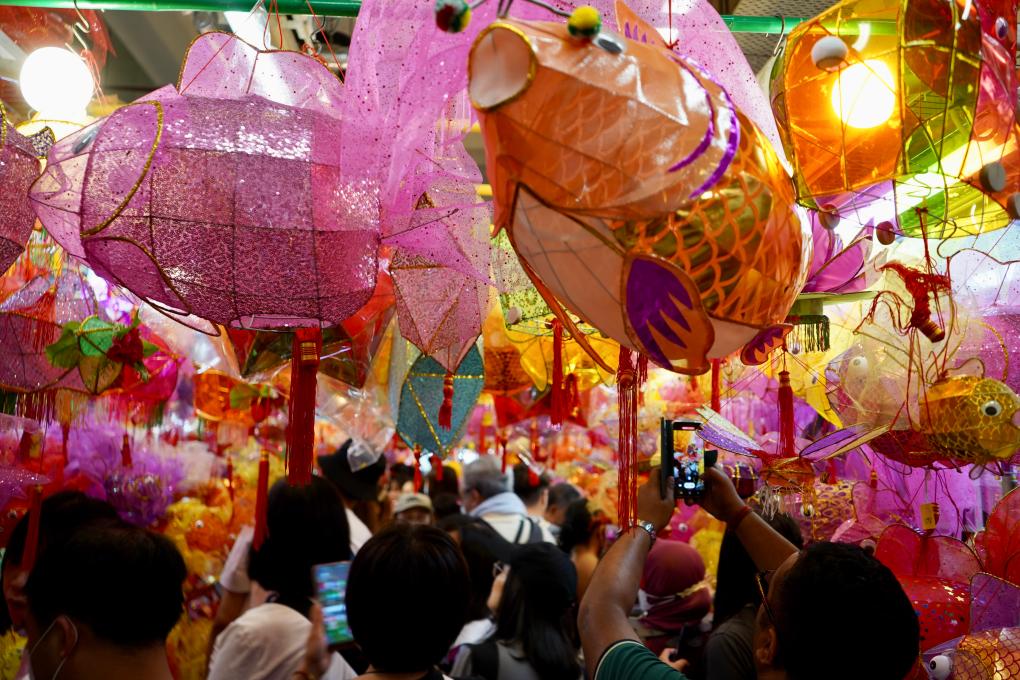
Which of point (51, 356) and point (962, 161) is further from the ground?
point (962, 161)

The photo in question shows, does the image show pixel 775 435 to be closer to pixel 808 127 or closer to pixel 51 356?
pixel 808 127

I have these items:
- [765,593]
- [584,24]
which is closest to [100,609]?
[765,593]

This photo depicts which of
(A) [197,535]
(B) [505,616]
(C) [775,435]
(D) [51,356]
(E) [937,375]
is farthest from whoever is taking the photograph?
(A) [197,535]

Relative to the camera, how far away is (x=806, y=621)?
1.06 metres

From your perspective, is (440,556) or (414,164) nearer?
(414,164)

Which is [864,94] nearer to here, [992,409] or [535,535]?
[992,409]

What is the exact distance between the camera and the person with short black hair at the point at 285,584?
73.2 inches

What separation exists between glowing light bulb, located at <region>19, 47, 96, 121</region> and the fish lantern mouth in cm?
107

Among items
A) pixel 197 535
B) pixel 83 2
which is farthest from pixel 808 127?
pixel 197 535

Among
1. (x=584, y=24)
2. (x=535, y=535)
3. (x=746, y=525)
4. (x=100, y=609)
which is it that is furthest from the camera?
(x=535, y=535)

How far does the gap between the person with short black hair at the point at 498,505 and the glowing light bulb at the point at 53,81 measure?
7.51 feet

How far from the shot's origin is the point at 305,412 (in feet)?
4.04

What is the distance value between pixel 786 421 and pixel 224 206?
42.1 inches

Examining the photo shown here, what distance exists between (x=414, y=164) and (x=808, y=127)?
480mm
